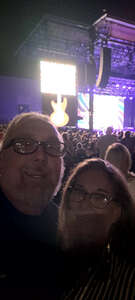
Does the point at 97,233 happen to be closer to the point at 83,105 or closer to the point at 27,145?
the point at 27,145

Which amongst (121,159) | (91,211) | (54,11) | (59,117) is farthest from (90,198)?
(59,117)

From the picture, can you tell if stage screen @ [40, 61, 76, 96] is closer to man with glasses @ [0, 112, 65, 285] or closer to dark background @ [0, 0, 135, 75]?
dark background @ [0, 0, 135, 75]

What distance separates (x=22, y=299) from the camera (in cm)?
106

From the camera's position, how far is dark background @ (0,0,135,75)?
6.06 m

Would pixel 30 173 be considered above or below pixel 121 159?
above

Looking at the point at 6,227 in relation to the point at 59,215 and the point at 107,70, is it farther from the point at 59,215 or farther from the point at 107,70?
the point at 107,70

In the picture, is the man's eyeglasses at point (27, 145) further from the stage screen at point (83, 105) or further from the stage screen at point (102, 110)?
the stage screen at point (102, 110)

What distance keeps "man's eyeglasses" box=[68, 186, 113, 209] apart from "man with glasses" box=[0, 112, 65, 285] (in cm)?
18

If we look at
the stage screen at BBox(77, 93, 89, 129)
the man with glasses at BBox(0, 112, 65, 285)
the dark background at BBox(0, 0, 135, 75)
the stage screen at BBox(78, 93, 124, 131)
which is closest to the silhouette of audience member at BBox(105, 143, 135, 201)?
the man with glasses at BBox(0, 112, 65, 285)

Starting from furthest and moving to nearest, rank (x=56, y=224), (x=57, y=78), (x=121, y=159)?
(x=57, y=78) → (x=121, y=159) → (x=56, y=224)

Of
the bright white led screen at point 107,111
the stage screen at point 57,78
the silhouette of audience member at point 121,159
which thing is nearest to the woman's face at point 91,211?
the silhouette of audience member at point 121,159

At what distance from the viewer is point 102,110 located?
25062 millimetres

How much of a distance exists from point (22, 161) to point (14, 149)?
0.28ft

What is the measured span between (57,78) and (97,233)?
1197cm
